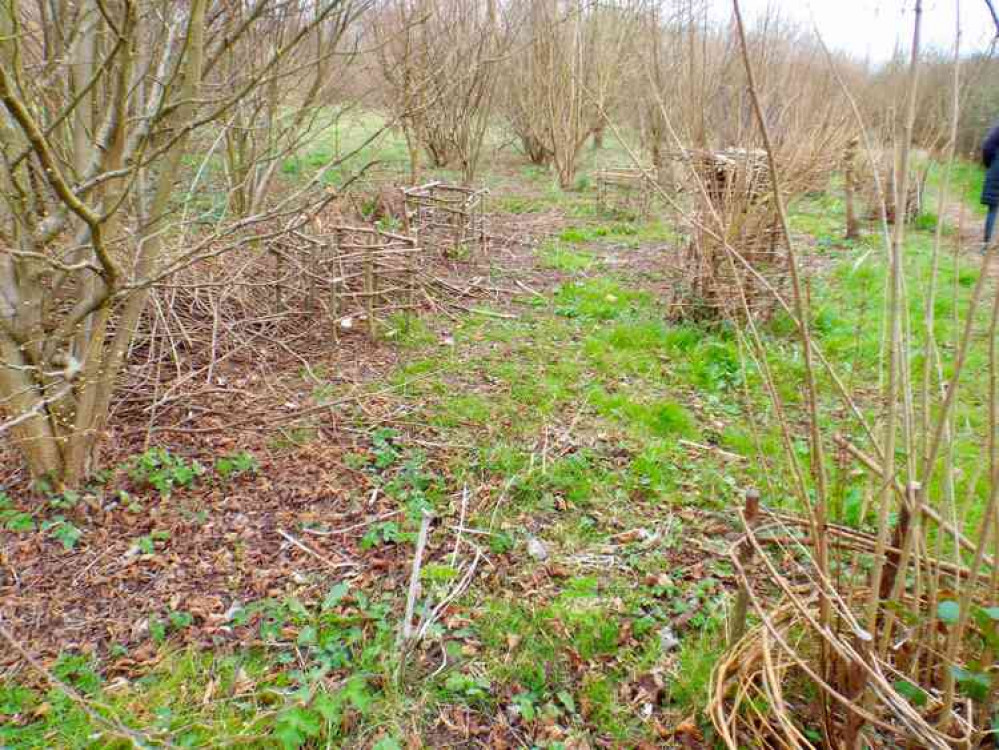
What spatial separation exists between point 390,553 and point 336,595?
1.06ft

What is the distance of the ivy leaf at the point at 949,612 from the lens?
4.91 ft

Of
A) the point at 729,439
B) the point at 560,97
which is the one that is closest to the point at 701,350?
the point at 729,439

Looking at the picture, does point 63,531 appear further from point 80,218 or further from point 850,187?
point 850,187

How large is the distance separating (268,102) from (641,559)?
541 centimetres

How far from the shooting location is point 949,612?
1516 mm

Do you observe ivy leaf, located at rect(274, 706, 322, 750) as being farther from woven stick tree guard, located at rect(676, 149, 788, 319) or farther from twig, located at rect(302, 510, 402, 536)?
woven stick tree guard, located at rect(676, 149, 788, 319)

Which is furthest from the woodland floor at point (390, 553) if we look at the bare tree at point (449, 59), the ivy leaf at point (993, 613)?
the bare tree at point (449, 59)

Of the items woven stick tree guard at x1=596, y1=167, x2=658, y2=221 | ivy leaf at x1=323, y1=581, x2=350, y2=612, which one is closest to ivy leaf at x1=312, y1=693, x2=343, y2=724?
ivy leaf at x1=323, y1=581, x2=350, y2=612

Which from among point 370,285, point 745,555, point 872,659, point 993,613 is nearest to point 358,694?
point 745,555

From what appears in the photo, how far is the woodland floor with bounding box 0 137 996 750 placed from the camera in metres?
2.12

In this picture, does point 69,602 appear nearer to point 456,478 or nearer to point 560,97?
→ point 456,478

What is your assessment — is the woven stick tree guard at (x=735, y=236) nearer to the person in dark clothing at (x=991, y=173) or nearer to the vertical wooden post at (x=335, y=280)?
the vertical wooden post at (x=335, y=280)

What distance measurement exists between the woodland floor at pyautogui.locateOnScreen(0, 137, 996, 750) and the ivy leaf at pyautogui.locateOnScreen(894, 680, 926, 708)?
0.70 metres

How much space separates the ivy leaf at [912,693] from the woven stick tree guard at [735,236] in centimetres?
319
